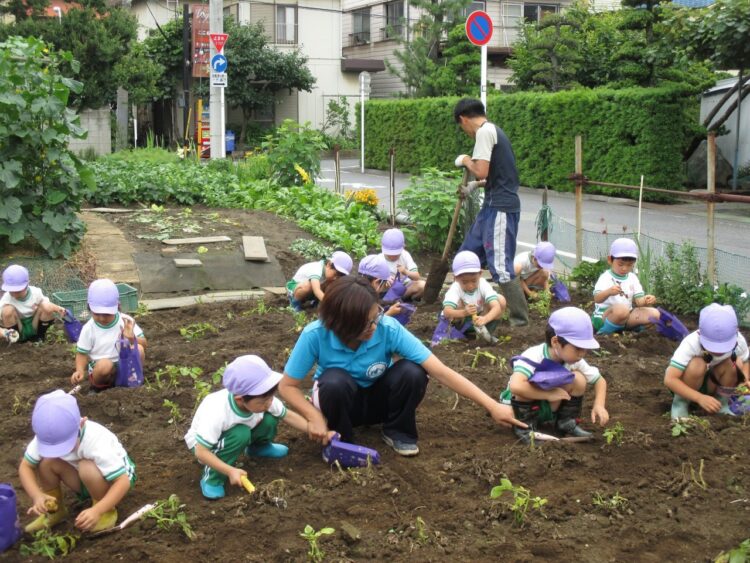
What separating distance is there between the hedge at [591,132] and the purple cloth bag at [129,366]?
629 inches

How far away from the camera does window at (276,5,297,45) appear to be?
128ft

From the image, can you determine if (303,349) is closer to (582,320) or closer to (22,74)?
(582,320)

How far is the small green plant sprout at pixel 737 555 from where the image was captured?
10.4 feet

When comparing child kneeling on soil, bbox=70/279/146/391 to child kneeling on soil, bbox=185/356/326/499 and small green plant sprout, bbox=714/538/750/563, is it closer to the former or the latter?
child kneeling on soil, bbox=185/356/326/499

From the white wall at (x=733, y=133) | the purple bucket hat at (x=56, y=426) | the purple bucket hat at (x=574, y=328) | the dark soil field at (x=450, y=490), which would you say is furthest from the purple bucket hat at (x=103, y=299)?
the white wall at (x=733, y=133)

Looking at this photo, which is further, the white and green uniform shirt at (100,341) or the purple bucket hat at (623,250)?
the purple bucket hat at (623,250)

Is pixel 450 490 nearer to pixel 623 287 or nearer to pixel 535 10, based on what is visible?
pixel 623 287

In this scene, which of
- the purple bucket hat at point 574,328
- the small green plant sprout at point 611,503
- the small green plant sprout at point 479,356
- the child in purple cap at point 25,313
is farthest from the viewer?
the child in purple cap at point 25,313

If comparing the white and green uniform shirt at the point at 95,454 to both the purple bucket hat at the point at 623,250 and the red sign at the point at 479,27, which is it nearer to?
the purple bucket hat at the point at 623,250

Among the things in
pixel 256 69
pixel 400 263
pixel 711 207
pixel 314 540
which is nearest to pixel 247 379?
pixel 314 540

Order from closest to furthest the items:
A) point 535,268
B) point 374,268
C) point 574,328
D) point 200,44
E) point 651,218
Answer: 1. point 574,328
2. point 374,268
3. point 535,268
4. point 651,218
5. point 200,44

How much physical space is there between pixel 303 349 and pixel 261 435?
48cm

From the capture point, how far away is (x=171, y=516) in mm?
3760

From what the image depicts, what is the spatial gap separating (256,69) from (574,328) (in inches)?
1315
